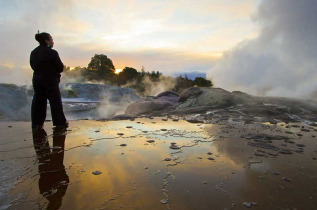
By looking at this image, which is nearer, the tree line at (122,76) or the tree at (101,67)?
the tree line at (122,76)

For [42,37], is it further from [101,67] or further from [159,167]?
[101,67]

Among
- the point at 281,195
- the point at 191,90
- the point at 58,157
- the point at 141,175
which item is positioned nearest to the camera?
the point at 281,195

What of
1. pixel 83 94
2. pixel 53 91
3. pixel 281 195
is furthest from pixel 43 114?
pixel 83 94

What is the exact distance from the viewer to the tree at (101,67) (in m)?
23.8

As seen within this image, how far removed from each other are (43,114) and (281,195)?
3.77 metres

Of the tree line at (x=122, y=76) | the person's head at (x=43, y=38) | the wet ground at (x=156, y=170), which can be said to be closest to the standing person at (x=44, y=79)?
the person's head at (x=43, y=38)

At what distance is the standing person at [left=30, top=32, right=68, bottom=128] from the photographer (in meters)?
4.11

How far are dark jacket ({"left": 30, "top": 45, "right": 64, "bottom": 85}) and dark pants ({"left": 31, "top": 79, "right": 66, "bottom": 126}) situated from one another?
0.09 metres

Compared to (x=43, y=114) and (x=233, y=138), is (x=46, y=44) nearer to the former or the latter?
(x=43, y=114)

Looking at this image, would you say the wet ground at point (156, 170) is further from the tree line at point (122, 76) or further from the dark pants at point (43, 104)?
the tree line at point (122, 76)

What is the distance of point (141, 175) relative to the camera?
2.14 m

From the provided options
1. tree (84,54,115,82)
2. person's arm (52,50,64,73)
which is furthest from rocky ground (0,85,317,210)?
tree (84,54,115,82)

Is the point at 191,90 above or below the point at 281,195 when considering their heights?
above

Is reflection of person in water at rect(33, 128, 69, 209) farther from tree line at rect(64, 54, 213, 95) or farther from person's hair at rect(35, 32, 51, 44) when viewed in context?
tree line at rect(64, 54, 213, 95)
